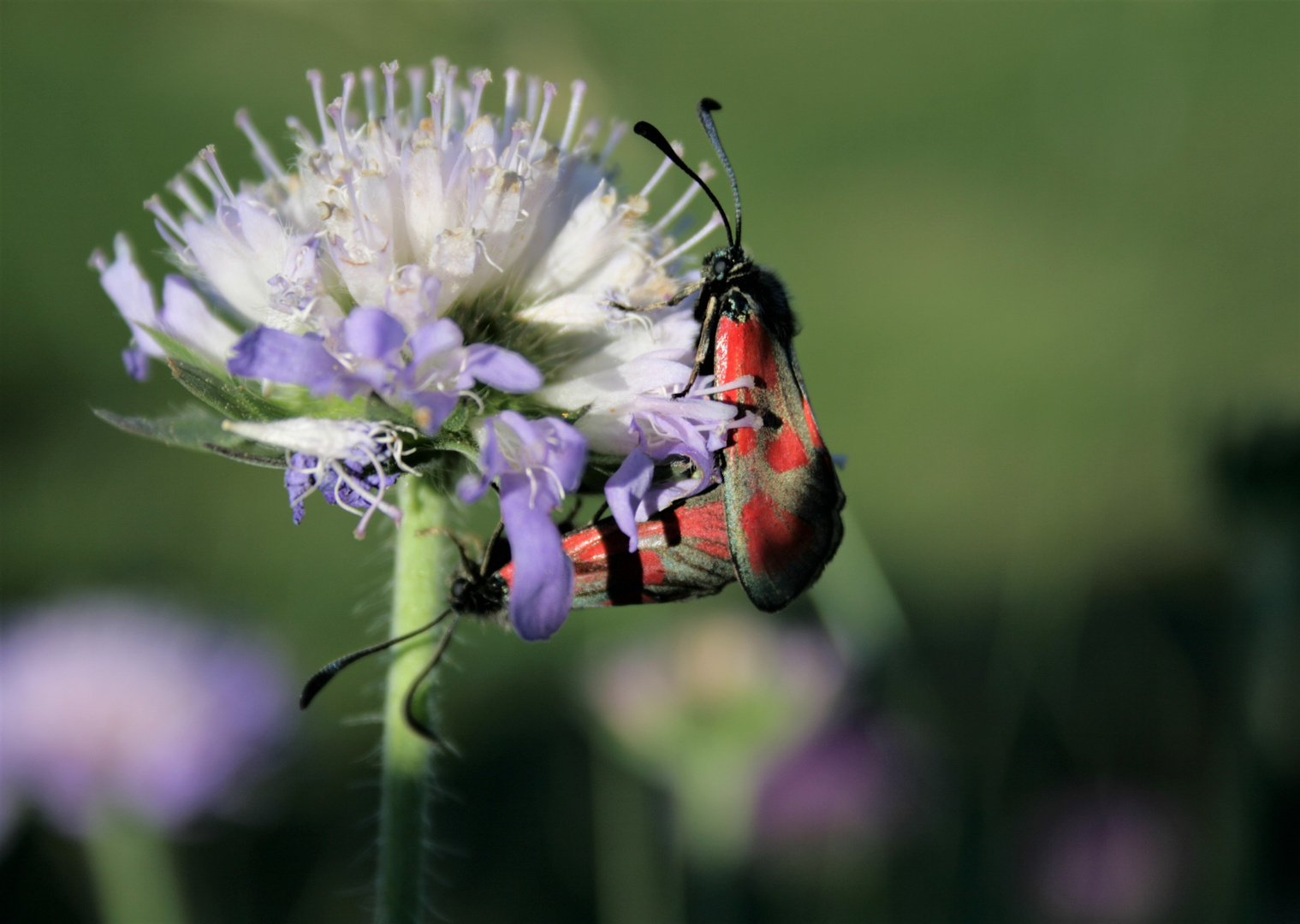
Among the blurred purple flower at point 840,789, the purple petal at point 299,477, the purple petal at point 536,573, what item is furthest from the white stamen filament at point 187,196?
the blurred purple flower at point 840,789

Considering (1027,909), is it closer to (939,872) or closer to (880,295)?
(939,872)

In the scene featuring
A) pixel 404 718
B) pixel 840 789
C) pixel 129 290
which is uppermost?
pixel 129 290

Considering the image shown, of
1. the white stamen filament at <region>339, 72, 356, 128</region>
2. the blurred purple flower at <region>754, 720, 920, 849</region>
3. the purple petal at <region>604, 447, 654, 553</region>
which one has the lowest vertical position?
the blurred purple flower at <region>754, 720, 920, 849</region>

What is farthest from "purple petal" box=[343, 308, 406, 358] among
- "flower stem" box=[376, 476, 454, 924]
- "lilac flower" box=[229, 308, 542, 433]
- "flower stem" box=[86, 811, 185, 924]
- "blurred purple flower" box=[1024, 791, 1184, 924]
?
"blurred purple flower" box=[1024, 791, 1184, 924]

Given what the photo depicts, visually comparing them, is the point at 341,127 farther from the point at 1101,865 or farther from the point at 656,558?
the point at 1101,865

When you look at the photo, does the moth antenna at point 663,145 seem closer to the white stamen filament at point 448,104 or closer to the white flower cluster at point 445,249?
the white flower cluster at point 445,249

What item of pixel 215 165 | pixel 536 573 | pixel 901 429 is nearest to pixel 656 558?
pixel 536 573

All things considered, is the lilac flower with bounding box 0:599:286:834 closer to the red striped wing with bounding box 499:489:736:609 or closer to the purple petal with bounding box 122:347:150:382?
the purple petal with bounding box 122:347:150:382

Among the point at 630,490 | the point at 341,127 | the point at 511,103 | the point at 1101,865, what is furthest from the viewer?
the point at 1101,865
